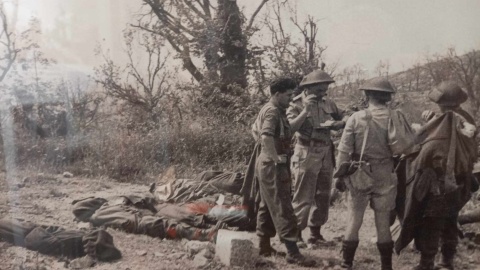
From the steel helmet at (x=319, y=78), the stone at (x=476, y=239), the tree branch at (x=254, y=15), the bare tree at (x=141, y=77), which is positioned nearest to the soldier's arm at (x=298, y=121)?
the steel helmet at (x=319, y=78)

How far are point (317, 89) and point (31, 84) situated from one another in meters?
3.72

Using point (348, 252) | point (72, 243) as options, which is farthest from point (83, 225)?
point (348, 252)

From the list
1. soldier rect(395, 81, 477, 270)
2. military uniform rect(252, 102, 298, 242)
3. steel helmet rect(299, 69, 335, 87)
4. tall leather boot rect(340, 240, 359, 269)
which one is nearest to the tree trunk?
steel helmet rect(299, 69, 335, 87)

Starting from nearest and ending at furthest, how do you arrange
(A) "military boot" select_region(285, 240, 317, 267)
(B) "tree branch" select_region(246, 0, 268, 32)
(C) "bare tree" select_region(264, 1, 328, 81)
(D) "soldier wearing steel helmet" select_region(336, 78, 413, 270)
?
(D) "soldier wearing steel helmet" select_region(336, 78, 413, 270)
(A) "military boot" select_region(285, 240, 317, 267)
(C) "bare tree" select_region(264, 1, 328, 81)
(B) "tree branch" select_region(246, 0, 268, 32)

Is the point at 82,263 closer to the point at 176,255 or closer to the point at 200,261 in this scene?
the point at 176,255

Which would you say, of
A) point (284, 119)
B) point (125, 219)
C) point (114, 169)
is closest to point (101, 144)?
point (114, 169)

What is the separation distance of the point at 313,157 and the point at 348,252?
107 cm

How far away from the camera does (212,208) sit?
500 centimetres

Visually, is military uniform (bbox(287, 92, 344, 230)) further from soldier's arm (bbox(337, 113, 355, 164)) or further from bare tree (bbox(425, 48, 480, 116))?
bare tree (bbox(425, 48, 480, 116))

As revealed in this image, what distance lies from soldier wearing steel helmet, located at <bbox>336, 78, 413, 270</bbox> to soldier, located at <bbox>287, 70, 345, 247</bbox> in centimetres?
72

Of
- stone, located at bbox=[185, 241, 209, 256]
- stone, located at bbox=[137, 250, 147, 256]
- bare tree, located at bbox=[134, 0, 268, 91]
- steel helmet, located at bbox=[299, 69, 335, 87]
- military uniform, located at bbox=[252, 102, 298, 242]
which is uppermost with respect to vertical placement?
bare tree, located at bbox=[134, 0, 268, 91]

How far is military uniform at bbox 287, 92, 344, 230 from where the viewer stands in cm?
447

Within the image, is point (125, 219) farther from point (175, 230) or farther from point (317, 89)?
point (317, 89)

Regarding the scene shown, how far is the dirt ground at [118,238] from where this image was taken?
159 inches
